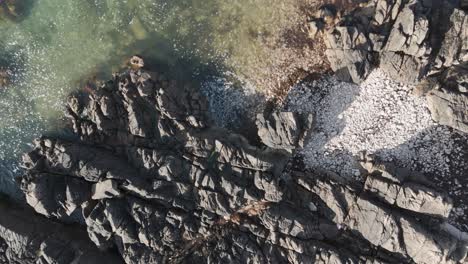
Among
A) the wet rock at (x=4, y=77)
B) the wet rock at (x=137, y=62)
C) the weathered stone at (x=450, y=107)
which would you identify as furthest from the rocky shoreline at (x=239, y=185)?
the wet rock at (x=4, y=77)

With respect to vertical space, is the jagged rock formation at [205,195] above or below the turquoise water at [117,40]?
below

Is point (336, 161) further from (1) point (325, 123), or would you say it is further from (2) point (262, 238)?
(2) point (262, 238)

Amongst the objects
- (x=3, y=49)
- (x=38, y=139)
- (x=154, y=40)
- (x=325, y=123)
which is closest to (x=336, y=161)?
(x=325, y=123)

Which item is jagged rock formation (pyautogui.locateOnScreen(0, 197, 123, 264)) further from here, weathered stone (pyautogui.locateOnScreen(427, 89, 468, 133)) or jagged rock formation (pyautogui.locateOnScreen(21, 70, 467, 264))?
weathered stone (pyautogui.locateOnScreen(427, 89, 468, 133))

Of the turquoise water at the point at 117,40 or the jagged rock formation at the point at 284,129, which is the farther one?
the turquoise water at the point at 117,40

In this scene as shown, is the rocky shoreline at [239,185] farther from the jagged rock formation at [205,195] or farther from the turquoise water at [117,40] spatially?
the turquoise water at [117,40]

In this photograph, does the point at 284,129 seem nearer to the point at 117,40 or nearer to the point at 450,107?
the point at 450,107
